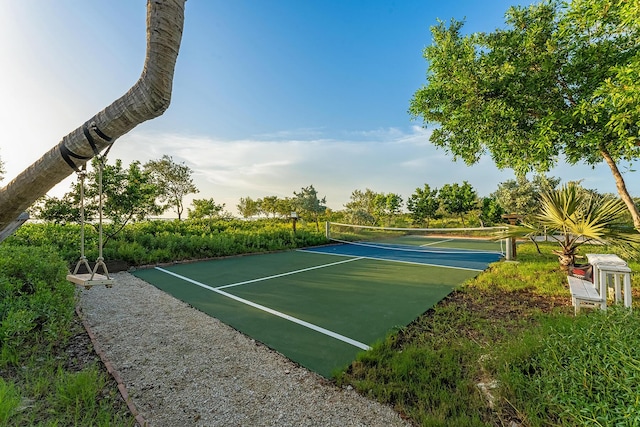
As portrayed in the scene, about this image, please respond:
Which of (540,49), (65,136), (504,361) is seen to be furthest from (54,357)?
(540,49)

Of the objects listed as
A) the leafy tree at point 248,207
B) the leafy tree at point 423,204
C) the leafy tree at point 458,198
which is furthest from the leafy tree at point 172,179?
the leafy tree at point 458,198

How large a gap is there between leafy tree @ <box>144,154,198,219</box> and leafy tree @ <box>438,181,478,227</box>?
1962 centimetres

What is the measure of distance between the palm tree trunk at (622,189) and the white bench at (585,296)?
1.47 m

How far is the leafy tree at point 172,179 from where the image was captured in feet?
69.8

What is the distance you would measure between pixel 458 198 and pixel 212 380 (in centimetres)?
1949

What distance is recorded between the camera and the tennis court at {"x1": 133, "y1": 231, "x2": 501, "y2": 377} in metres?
3.08

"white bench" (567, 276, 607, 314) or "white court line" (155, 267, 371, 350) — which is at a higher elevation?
"white bench" (567, 276, 607, 314)

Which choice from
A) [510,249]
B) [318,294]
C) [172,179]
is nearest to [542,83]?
[510,249]

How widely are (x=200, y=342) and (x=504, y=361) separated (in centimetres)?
294

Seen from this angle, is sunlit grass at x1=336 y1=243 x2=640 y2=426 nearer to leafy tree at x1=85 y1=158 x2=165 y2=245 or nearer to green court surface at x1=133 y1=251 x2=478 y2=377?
green court surface at x1=133 y1=251 x2=478 y2=377

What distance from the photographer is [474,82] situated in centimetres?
419

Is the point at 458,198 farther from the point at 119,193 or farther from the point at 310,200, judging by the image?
the point at 119,193

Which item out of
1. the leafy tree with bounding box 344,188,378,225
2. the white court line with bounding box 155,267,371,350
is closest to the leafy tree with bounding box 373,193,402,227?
the leafy tree with bounding box 344,188,378,225

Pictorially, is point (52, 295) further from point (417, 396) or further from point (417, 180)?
point (417, 180)
